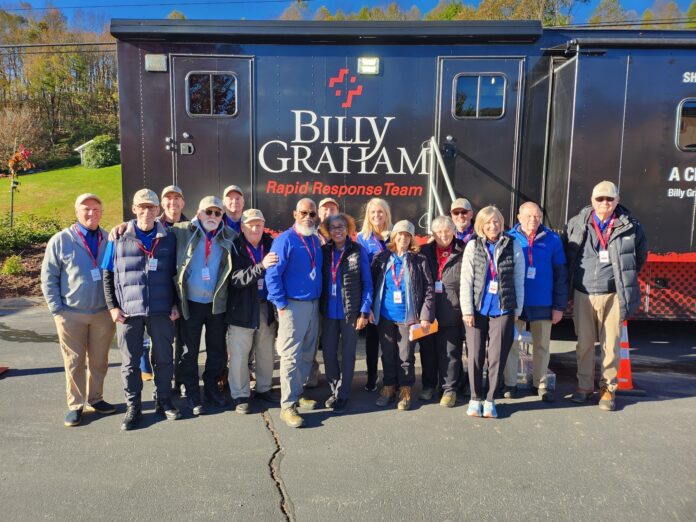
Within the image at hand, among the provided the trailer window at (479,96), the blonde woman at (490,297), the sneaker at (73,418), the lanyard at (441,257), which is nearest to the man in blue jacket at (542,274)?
the blonde woman at (490,297)

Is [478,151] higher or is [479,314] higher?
[478,151]

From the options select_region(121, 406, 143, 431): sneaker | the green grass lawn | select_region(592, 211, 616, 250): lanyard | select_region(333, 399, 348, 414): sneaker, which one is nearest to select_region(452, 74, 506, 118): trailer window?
select_region(592, 211, 616, 250): lanyard

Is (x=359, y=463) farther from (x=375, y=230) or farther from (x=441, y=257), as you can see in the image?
(x=375, y=230)

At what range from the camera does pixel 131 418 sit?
12.9 ft

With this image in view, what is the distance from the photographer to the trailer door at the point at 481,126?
5.88 m

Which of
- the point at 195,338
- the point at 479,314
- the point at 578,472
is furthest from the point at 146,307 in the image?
the point at 578,472

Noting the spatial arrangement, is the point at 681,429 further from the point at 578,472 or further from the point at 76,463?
the point at 76,463

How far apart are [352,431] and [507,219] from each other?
340 cm

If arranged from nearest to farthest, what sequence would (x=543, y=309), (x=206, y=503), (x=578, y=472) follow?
1. (x=206, y=503)
2. (x=578, y=472)
3. (x=543, y=309)

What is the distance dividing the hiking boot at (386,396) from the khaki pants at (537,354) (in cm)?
107

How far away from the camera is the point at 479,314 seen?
4.25 meters

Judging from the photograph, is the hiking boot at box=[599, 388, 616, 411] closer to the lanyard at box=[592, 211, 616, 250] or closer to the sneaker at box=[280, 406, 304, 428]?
the lanyard at box=[592, 211, 616, 250]

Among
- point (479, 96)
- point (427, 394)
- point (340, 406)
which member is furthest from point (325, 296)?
point (479, 96)

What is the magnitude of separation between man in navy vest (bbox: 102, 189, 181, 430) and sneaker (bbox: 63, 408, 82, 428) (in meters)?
0.40
